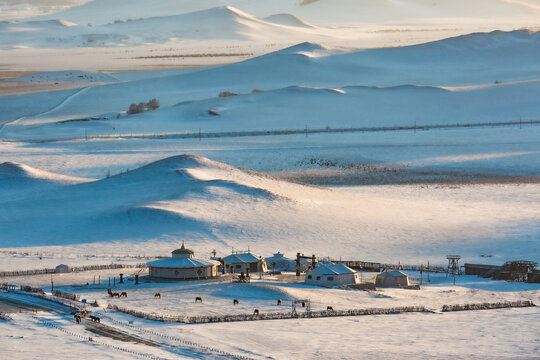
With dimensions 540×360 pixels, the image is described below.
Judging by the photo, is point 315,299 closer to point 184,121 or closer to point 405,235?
point 405,235

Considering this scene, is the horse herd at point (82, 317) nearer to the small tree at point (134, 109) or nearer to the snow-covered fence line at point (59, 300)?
the snow-covered fence line at point (59, 300)

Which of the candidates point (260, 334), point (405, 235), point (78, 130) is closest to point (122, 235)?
point (405, 235)

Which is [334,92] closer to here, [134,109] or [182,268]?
[134,109]

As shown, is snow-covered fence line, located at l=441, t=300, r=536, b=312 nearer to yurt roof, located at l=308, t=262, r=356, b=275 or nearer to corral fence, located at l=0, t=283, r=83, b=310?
yurt roof, located at l=308, t=262, r=356, b=275

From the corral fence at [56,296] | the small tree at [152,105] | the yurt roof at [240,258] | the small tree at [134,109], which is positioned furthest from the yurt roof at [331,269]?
the small tree at [152,105]

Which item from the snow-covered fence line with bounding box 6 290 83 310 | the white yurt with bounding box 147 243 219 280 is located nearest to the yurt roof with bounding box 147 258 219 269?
the white yurt with bounding box 147 243 219 280

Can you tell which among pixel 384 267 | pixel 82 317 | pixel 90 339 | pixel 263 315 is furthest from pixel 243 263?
pixel 90 339
